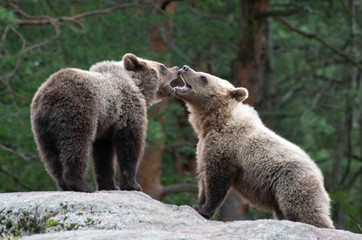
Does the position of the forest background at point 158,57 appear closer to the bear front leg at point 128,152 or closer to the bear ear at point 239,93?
the bear ear at point 239,93

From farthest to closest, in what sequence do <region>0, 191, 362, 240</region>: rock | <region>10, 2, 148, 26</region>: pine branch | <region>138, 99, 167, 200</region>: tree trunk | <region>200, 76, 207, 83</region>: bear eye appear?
<region>138, 99, 167, 200</region>: tree trunk < <region>10, 2, 148, 26</region>: pine branch < <region>200, 76, 207, 83</region>: bear eye < <region>0, 191, 362, 240</region>: rock

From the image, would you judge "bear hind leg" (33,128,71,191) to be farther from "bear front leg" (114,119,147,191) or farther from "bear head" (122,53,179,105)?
"bear head" (122,53,179,105)

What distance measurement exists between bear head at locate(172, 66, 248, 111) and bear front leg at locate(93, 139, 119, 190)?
121 cm

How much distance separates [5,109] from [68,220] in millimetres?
7999

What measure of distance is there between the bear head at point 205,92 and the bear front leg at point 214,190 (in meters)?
1.18

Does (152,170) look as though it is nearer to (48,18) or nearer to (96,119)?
(48,18)

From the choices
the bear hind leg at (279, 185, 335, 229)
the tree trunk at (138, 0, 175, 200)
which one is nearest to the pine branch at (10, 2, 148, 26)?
the tree trunk at (138, 0, 175, 200)

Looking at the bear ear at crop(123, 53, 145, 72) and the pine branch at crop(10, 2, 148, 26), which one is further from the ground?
the pine branch at crop(10, 2, 148, 26)

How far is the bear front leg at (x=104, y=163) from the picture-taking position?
22.9ft

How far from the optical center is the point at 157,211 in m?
5.39

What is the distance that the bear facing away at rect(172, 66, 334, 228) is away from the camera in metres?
6.06

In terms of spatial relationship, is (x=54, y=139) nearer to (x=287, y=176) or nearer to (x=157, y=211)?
(x=157, y=211)

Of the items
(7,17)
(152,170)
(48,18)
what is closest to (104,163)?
(7,17)

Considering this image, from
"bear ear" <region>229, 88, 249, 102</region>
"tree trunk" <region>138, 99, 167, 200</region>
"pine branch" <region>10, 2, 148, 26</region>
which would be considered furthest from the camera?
"tree trunk" <region>138, 99, 167, 200</region>
